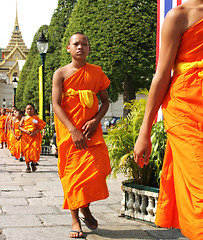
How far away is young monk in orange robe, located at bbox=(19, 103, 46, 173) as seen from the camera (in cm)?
1006

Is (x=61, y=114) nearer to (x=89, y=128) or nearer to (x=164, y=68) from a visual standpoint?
(x=89, y=128)

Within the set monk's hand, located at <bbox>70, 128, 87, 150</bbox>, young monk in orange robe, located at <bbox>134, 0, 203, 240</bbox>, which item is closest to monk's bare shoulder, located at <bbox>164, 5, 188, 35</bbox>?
young monk in orange robe, located at <bbox>134, 0, 203, 240</bbox>

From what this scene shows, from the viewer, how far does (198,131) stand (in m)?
2.53

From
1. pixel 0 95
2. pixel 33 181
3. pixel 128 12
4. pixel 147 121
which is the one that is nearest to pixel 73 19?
pixel 128 12

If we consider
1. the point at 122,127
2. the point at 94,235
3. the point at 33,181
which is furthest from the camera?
the point at 33,181

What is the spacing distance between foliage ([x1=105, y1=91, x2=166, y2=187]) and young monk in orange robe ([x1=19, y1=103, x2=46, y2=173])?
5.20 meters

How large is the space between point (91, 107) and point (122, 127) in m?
0.86

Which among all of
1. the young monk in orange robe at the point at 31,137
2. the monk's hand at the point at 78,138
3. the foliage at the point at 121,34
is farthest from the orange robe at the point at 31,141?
the foliage at the point at 121,34

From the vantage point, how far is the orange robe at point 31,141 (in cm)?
1005

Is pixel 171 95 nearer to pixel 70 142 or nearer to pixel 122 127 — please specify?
pixel 70 142

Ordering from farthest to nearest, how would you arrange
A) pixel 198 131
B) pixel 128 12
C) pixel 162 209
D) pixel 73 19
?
pixel 73 19
pixel 128 12
pixel 162 209
pixel 198 131

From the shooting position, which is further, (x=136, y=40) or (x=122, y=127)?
(x=136, y=40)

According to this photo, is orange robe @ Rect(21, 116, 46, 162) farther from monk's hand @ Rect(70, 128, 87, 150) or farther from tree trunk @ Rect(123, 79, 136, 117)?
tree trunk @ Rect(123, 79, 136, 117)

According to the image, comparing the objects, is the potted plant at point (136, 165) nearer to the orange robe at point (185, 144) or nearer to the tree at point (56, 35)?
the orange robe at point (185, 144)
